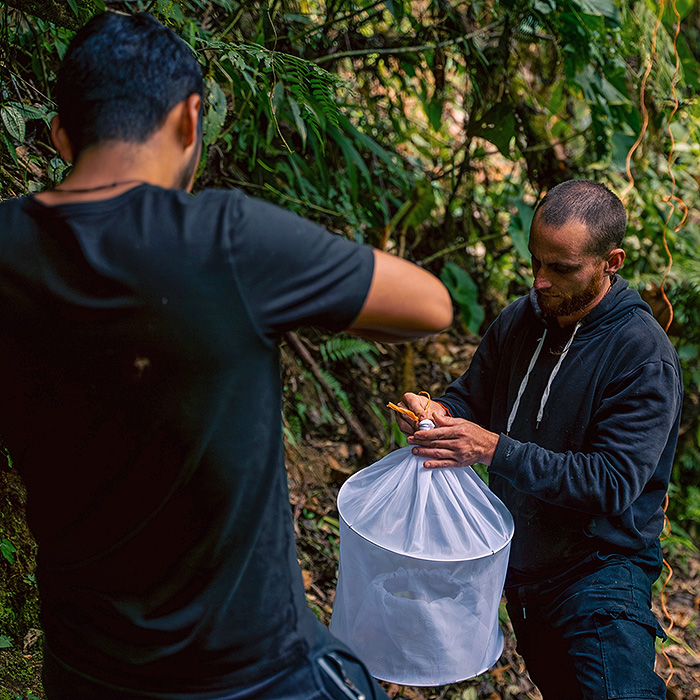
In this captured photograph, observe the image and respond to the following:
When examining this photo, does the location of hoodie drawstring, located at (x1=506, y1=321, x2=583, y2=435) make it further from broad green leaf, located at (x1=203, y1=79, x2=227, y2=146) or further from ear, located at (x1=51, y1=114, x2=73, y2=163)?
ear, located at (x1=51, y1=114, x2=73, y2=163)

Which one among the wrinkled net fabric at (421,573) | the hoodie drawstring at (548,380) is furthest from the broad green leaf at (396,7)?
the wrinkled net fabric at (421,573)

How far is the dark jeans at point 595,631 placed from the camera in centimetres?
214

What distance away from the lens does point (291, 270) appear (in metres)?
1.18

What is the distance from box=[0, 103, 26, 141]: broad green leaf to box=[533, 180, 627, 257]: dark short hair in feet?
5.76

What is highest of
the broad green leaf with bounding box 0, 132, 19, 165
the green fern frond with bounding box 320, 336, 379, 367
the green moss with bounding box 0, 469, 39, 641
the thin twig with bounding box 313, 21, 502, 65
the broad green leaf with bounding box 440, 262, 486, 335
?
the thin twig with bounding box 313, 21, 502, 65

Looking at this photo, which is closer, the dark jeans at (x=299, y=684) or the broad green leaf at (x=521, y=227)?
the dark jeans at (x=299, y=684)

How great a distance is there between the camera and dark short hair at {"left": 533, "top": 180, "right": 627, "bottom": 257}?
2305 millimetres

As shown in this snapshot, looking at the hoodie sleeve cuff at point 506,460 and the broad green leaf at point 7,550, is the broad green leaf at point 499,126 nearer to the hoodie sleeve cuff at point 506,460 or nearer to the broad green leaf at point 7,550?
the hoodie sleeve cuff at point 506,460

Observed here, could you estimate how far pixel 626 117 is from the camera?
14.6ft

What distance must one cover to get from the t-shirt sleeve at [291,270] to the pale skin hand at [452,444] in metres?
0.94

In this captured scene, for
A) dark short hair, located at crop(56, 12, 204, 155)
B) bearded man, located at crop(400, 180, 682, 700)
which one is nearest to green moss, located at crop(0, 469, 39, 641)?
bearded man, located at crop(400, 180, 682, 700)

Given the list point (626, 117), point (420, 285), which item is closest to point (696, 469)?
point (626, 117)

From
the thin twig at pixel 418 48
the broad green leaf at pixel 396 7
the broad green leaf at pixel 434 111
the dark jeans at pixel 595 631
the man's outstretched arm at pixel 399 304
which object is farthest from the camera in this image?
the broad green leaf at pixel 434 111

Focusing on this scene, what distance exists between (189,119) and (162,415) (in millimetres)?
535
